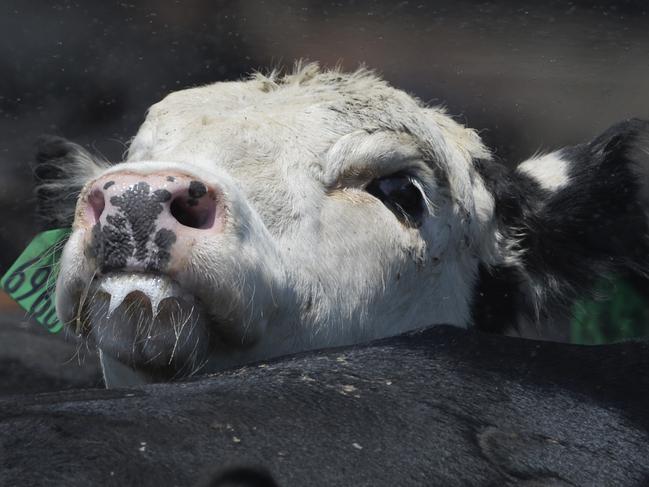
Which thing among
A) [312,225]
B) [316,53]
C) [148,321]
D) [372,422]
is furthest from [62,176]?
[316,53]

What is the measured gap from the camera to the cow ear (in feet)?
11.3

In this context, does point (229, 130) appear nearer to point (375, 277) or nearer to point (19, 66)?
point (375, 277)

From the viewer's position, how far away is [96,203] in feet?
7.23

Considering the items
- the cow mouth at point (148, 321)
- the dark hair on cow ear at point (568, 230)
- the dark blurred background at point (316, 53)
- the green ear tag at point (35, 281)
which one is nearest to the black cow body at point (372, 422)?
the cow mouth at point (148, 321)

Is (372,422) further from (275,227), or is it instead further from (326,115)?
(326,115)

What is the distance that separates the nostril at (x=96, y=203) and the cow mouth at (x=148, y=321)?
5.0 inches

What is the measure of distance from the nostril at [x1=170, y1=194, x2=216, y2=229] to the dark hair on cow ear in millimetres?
1198

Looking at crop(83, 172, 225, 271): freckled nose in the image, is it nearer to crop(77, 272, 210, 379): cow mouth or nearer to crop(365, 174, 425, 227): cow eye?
crop(77, 272, 210, 379): cow mouth

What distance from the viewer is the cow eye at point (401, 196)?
2.79 m

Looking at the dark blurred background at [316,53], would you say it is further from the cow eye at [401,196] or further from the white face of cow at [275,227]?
the cow eye at [401,196]

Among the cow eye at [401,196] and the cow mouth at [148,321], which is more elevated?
the cow eye at [401,196]

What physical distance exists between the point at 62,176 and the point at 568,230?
1536mm

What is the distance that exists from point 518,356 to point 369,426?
0.41m

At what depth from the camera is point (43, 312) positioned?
11.3 ft
